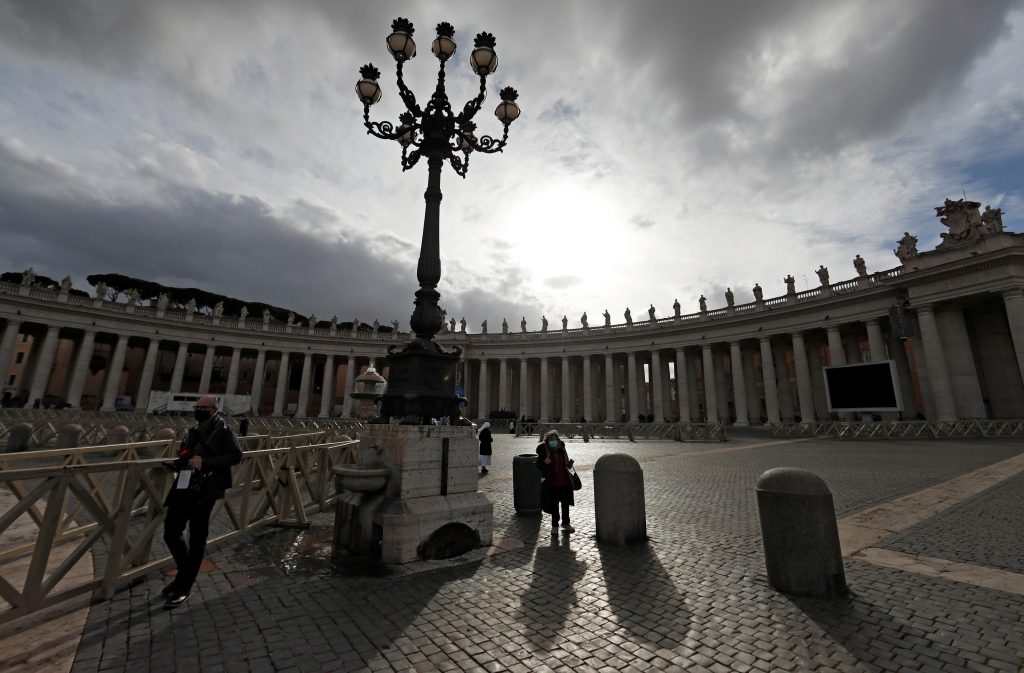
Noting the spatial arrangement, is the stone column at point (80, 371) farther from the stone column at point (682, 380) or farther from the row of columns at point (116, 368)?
the stone column at point (682, 380)

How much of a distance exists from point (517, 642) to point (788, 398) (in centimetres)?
4855

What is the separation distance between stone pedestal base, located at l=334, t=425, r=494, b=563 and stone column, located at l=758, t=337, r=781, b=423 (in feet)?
134

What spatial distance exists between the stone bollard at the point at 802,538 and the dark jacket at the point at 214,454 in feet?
19.8

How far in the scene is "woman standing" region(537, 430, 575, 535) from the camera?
7590 mm

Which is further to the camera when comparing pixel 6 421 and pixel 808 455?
pixel 6 421

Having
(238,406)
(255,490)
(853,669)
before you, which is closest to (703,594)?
(853,669)

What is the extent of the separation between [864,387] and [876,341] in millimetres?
9014

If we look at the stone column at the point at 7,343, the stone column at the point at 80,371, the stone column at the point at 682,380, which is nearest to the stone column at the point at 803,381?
the stone column at the point at 682,380

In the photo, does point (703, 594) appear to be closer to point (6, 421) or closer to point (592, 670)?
point (592, 670)

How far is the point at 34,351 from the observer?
49.1 metres

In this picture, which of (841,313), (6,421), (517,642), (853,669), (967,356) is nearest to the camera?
(853,669)

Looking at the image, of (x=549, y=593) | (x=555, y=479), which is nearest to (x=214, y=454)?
(x=549, y=593)

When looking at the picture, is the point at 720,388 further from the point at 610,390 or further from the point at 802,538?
the point at 802,538

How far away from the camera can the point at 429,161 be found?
8.03 meters
